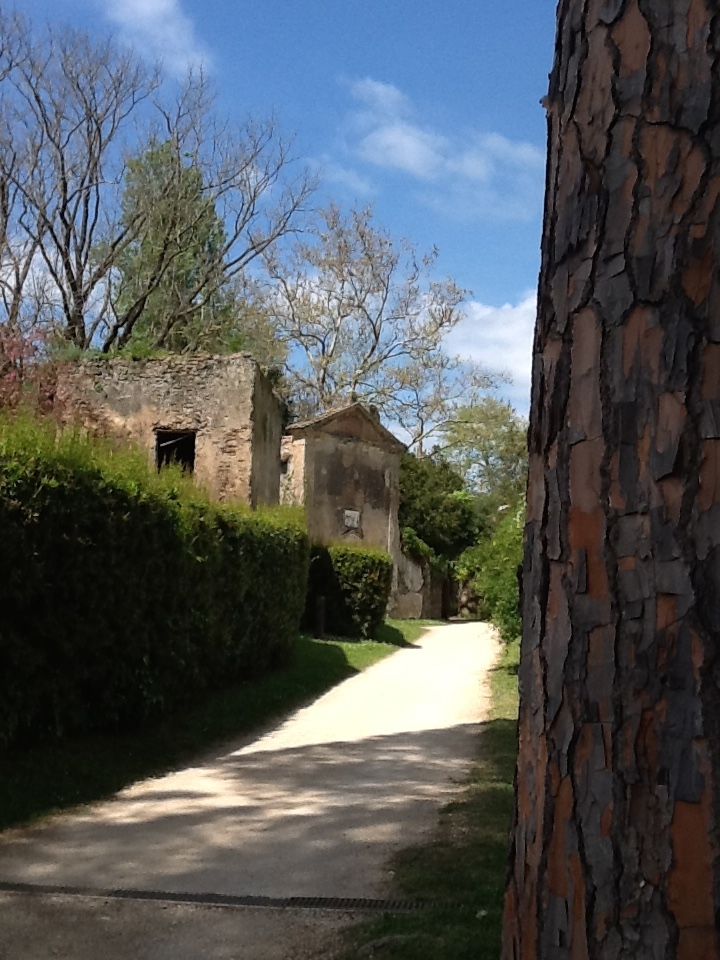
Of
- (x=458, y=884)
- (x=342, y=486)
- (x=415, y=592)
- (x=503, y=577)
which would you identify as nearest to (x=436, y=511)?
(x=415, y=592)

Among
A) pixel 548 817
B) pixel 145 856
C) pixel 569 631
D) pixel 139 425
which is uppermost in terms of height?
pixel 139 425

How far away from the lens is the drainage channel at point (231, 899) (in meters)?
4.76

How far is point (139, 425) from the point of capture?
A: 1767 cm

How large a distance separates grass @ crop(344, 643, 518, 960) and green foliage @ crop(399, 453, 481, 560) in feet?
88.2

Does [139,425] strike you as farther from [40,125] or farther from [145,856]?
[40,125]

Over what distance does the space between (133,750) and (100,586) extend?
1570 millimetres

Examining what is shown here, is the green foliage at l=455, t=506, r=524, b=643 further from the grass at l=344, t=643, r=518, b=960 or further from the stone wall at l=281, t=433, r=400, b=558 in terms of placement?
the stone wall at l=281, t=433, r=400, b=558

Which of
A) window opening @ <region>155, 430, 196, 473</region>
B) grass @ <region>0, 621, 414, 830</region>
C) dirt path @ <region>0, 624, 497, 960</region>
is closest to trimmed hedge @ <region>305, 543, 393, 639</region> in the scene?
window opening @ <region>155, 430, 196, 473</region>

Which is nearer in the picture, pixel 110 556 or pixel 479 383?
pixel 110 556

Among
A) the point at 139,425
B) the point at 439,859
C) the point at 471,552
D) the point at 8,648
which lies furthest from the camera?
the point at 471,552

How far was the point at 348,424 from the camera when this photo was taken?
90.4 feet

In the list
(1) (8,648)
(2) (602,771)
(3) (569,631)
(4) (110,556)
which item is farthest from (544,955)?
(4) (110,556)

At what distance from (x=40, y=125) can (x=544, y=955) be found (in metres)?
31.2

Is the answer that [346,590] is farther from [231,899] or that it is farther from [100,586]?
[231,899]
